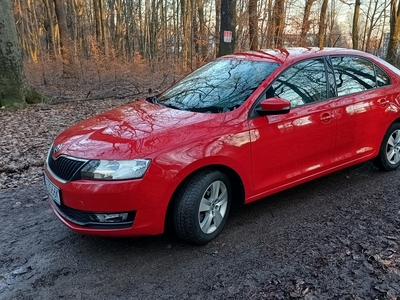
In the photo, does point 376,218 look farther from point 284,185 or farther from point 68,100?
point 68,100

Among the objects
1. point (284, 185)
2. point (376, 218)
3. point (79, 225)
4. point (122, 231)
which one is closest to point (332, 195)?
point (376, 218)

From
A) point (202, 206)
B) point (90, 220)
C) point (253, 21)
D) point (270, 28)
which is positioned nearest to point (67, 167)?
point (90, 220)

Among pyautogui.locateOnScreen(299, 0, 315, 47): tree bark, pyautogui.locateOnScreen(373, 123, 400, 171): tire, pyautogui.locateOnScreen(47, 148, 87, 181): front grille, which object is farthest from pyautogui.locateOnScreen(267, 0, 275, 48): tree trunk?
pyautogui.locateOnScreen(47, 148, 87, 181): front grille

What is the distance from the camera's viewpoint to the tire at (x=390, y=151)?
4672 mm

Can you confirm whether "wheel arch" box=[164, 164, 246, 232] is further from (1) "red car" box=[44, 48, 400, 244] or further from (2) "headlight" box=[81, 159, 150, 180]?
(2) "headlight" box=[81, 159, 150, 180]

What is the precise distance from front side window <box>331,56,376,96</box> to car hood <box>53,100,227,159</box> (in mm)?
1759

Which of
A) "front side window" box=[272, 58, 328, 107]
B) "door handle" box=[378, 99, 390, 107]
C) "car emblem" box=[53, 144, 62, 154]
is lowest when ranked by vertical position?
"car emblem" box=[53, 144, 62, 154]

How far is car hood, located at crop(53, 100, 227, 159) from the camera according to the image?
9.48ft

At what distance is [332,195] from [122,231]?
2.58 m

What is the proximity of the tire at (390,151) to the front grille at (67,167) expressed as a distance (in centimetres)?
382

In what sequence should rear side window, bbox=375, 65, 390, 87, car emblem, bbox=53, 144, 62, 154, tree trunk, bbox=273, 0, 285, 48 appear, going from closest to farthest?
car emblem, bbox=53, 144, 62, 154 < rear side window, bbox=375, 65, 390, 87 < tree trunk, bbox=273, 0, 285, 48

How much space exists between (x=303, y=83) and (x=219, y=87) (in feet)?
3.00

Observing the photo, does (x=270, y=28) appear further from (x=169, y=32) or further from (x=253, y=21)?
(x=169, y=32)

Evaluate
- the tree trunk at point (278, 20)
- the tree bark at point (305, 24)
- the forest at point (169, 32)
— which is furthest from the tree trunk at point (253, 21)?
the tree bark at point (305, 24)
